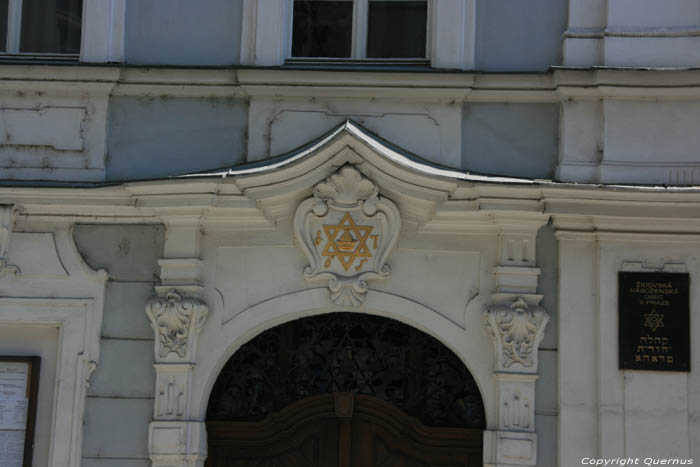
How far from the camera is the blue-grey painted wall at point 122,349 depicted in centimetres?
779

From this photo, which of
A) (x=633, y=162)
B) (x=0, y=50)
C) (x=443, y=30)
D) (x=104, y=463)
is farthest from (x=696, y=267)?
(x=0, y=50)

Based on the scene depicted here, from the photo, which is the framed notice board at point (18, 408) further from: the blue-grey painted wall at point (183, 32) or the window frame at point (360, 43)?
the window frame at point (360, 43)

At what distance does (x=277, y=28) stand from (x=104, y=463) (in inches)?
117

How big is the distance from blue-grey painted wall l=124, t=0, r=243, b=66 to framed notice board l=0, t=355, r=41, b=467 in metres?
2.11

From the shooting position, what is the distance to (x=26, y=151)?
8.19m

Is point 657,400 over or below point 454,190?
below

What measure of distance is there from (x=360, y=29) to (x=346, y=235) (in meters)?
1.48

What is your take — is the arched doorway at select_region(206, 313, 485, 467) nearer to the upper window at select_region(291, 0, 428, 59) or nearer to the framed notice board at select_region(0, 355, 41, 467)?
the framed notice board at select_region(0, 355, 41, 467)

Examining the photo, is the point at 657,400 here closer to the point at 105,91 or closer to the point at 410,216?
the point at 410,216

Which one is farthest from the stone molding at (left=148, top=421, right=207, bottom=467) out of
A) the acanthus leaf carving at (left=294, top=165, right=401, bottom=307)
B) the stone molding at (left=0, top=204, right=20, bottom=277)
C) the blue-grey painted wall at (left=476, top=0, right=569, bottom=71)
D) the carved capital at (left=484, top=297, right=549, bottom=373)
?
the blue-grey painted wall at (left=476, top=0, right=569, bottom=71)

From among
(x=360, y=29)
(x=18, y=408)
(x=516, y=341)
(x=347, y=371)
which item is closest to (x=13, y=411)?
(x=18, y=408)

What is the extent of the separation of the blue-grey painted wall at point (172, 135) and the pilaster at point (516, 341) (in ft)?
6.04

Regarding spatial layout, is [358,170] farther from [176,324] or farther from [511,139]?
[176,324]

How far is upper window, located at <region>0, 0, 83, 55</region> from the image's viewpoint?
849 centimetres
